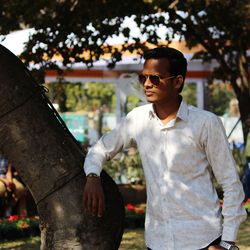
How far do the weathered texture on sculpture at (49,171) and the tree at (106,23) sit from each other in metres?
6.54

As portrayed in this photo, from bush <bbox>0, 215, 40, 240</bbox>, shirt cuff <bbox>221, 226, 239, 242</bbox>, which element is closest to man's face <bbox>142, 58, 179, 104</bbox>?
shirt cuff <bbox>221, 226, 239, 242</bbox>

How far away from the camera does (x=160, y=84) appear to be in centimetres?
341

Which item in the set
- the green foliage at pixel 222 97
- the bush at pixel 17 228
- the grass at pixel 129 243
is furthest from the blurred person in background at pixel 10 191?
the green foliage at pixel 222 97

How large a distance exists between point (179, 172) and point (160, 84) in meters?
0.42

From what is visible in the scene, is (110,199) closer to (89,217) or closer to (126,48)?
(89,217)

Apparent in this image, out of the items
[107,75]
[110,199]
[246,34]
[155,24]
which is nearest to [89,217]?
[110,199]

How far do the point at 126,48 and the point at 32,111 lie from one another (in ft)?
27.5

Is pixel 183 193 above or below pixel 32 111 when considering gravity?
below

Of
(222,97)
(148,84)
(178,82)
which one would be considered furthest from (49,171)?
(222,97)

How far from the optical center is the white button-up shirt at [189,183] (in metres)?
3.31

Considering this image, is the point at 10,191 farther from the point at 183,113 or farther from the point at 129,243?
the point at 183,113

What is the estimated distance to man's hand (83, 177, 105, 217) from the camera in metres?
3.45

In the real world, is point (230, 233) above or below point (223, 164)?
A: below

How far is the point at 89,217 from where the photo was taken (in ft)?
11.6
